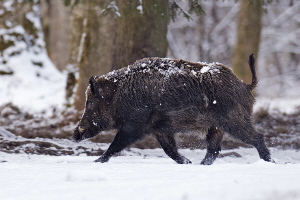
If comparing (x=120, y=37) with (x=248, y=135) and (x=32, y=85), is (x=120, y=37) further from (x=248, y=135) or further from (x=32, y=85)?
(x=32, y=85)

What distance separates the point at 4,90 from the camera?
14.0 metres

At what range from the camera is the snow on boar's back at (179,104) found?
6.58 metres

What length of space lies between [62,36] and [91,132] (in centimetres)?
1265

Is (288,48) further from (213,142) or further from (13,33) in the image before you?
(213,142)

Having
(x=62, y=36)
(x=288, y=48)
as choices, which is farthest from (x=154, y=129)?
(x=288, y=48)

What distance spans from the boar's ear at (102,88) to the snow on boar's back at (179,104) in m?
0.09

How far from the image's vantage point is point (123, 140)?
21.9 ft

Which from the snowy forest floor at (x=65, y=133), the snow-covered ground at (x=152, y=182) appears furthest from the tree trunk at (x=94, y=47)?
the snow-covered ground at (x=152, y=182)

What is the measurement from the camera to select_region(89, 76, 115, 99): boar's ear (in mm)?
6980

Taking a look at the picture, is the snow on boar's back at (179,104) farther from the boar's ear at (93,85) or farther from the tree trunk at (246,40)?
the tree trunk at (246,40)

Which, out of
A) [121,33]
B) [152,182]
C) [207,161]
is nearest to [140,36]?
[121,33]

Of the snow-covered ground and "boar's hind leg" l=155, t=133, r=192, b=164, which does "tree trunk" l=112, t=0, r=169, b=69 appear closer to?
"boar's hind leg" l=155, t=133, r=192, b=164

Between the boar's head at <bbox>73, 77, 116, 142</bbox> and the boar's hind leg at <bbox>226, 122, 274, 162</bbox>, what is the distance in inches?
61.9

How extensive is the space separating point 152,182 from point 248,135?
9.35 feet
